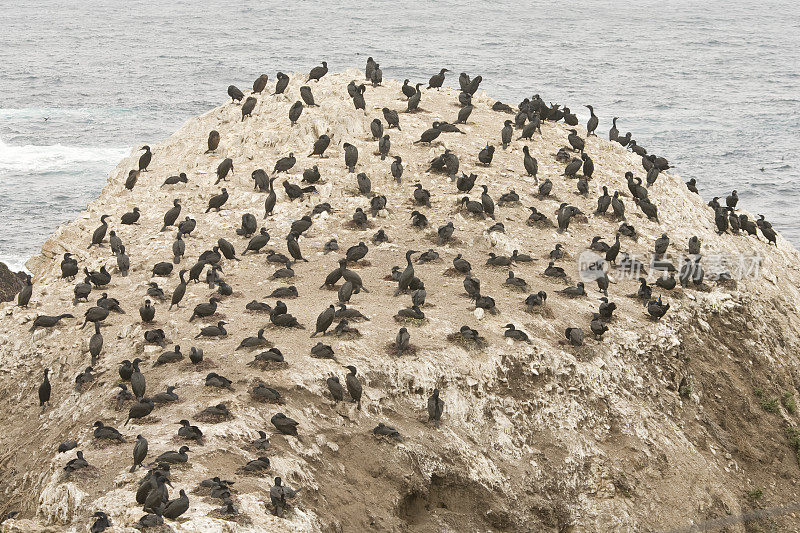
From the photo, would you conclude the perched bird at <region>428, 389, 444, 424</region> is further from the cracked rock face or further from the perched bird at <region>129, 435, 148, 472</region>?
the perched bird at <region>129, 435, 148, 472</region>

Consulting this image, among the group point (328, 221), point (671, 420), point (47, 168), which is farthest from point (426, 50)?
point (671, 420)

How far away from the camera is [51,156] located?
77.9 metres

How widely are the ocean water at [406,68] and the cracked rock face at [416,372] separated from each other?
25.8 metres

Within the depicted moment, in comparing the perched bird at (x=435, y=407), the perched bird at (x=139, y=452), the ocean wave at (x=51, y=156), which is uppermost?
the perched bird at (x=139, y=452)

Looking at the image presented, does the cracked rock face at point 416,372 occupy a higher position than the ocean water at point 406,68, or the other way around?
the cracked rock face at point 416,372

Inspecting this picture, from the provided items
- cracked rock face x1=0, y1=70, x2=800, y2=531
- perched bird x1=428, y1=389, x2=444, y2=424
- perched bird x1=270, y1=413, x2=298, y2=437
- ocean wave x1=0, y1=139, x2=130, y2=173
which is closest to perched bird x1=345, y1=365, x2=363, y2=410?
cracked rock face x1=0, y1=70, x2=800, y2=531

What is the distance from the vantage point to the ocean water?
2923 inches

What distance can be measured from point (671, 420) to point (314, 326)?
10553 millimetres

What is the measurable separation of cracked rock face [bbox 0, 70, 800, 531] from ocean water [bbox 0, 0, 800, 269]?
2582 cm

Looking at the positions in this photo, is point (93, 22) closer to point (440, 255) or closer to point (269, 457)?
point (440, 255)

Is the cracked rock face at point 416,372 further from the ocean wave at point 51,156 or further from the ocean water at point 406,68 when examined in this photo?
the ocean wave at point 51,156

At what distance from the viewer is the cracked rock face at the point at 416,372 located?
23.4 metres

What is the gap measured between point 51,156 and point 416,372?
5849cm

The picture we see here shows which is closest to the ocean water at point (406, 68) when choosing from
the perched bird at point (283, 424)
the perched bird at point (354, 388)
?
the perched bird at point (354, 388)
